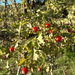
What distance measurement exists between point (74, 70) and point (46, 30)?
2685 millimetres

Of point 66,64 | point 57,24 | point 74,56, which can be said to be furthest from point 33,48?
point 74,56

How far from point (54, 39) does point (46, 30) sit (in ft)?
0.53

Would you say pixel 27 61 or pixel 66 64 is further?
pixel 66 64

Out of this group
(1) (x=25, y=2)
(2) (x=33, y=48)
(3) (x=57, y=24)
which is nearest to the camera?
(2) (x=33, y=48)

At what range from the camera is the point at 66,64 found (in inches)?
187

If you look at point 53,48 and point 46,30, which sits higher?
point 46,30

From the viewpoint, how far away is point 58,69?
4324 millimetres

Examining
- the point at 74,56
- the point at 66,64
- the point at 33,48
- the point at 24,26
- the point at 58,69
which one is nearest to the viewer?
the point at 33,48

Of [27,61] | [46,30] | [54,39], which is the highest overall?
[46,30]

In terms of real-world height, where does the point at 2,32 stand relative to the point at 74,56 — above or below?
above

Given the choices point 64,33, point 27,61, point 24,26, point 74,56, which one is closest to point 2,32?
point 24,26

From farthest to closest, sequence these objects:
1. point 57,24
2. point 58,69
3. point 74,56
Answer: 1. point 74,56
2. point 58,69
3. point 57,24

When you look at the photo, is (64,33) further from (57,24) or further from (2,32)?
(2,32)

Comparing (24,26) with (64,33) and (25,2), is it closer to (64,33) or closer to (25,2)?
(64,33)
